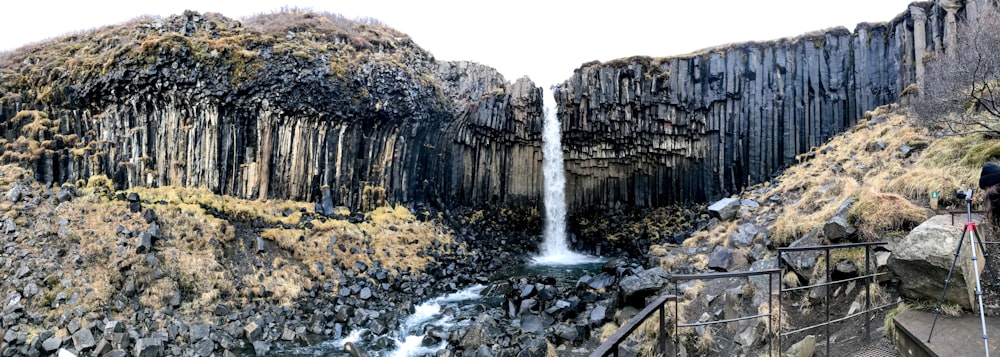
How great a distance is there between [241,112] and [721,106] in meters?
20.7

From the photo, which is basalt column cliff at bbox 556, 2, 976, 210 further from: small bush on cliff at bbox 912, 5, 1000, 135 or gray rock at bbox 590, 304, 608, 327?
gray rock at bbox 590, 304, 608, 327

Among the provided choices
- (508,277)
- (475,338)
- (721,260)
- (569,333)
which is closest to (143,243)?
(475,338)

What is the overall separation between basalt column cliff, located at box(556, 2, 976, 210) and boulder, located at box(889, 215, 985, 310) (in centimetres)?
1725

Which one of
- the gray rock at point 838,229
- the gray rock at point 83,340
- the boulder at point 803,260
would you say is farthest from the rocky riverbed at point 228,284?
the gray rock at point 838,229

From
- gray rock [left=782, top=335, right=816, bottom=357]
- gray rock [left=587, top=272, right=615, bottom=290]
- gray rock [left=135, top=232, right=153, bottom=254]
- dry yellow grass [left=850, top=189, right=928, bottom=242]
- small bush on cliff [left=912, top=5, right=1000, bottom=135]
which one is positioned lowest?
gray rock [left=587, top=272, right=615, bottom=290]

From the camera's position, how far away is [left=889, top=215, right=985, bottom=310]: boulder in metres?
4.98

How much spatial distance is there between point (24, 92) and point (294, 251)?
10921 mm

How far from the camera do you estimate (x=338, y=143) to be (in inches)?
801

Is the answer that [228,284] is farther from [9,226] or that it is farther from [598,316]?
[598,316]

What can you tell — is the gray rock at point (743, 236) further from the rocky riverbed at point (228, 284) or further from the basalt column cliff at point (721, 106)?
the basalt column cliff at point (721, 106)

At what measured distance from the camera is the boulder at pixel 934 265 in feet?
16.4

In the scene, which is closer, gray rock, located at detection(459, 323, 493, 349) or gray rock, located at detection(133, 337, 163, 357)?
gray rock, located at detection(133, 337, 163, 357)

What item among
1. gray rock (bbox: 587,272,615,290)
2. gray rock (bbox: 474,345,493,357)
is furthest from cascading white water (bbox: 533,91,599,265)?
gray rock (bbox: 474,345,493,357)

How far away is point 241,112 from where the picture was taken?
18.1m
